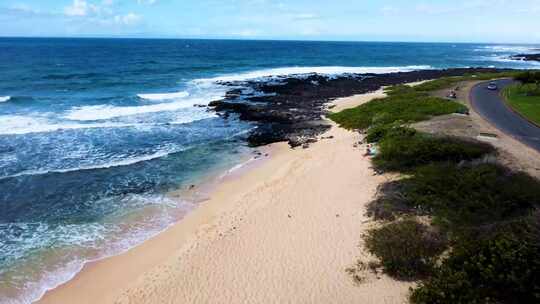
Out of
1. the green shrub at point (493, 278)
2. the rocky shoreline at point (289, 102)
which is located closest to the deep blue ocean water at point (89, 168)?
the rocky shoreline at point (289, 102)

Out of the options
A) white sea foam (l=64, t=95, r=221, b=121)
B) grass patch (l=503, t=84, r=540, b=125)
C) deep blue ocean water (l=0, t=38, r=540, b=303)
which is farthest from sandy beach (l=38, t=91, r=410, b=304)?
white sea foam (l=64, t=95, r=221, b=121)

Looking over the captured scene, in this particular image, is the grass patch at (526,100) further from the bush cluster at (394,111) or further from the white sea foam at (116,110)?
the white sea foam at (116,110)

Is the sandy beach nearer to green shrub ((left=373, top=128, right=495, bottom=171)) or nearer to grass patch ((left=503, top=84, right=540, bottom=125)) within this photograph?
green shrub ((left=373, top=128, right=495, bottom=171))

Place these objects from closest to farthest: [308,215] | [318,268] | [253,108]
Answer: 1. [318,268]
2. [308,215]
3. [253,108]

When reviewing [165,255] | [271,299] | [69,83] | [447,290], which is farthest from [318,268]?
[69,83]

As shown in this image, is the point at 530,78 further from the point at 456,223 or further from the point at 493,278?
the point at 493,278

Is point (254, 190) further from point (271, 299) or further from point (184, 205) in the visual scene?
point (271, 299)
